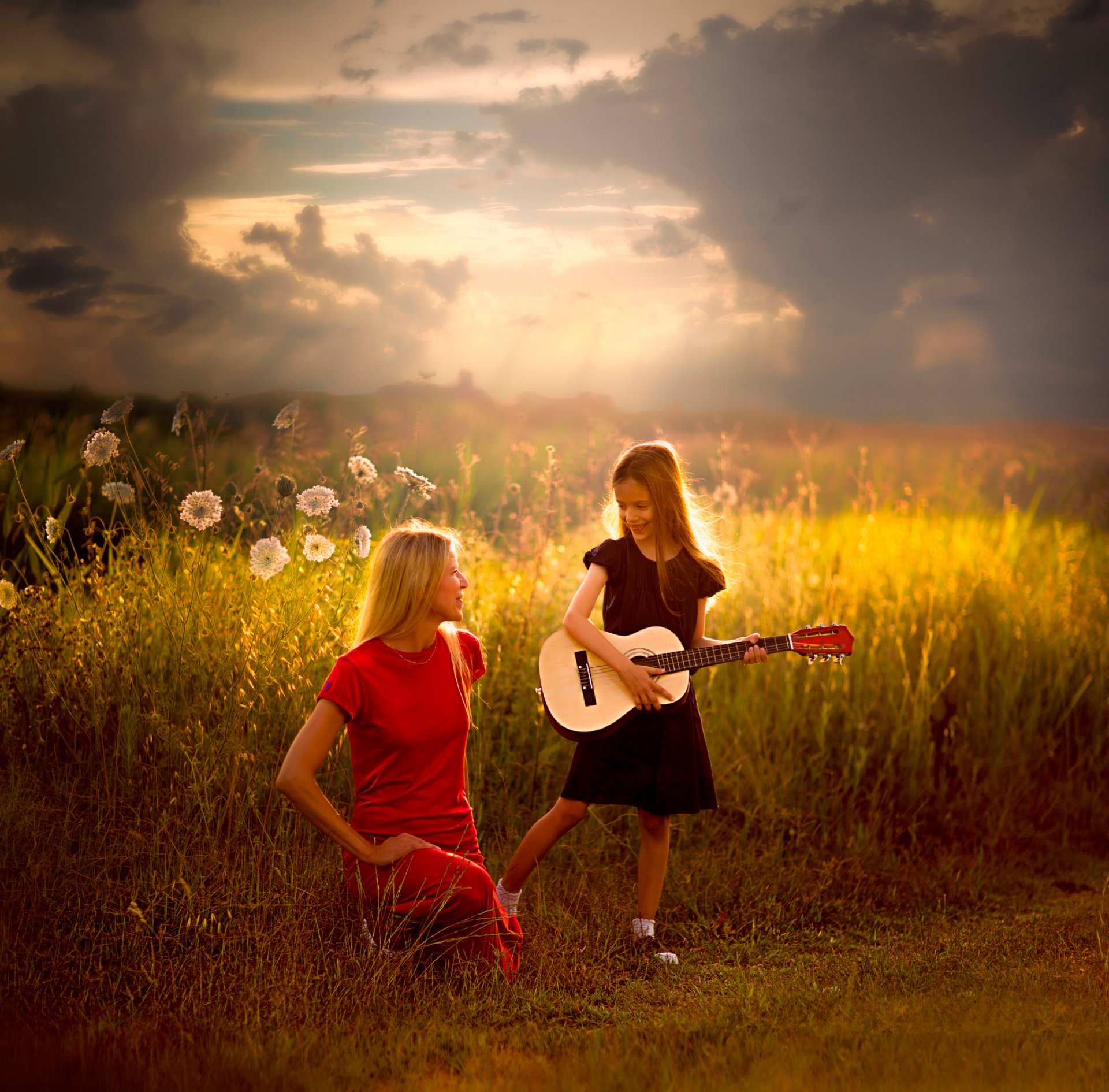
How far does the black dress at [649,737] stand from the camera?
4109 mm

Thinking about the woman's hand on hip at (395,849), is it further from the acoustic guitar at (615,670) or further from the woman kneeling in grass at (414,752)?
the acoustic guitar at (615,670)

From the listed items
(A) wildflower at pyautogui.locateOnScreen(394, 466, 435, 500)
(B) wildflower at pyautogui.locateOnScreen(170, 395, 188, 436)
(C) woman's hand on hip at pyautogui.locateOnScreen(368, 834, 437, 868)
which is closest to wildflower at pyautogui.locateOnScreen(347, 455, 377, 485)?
(A) wildflower at pyautogui.locateOnScreen(394, 466, 435, 500)

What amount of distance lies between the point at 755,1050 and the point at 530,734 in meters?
2.45

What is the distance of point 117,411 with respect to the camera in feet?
16.2

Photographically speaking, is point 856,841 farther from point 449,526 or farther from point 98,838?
point 98,838

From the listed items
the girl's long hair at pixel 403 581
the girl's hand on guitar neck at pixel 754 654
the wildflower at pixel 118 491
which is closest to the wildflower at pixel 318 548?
the wildflower at pixel 118 491

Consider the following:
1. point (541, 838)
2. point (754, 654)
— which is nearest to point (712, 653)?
point (754, 654)

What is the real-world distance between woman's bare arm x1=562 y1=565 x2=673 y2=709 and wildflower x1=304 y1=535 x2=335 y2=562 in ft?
3.72

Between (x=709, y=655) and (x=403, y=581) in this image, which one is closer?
(x=403, y=581)

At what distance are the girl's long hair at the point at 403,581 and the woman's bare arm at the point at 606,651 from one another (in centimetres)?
62

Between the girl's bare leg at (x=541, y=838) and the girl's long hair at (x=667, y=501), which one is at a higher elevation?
the girl's long hair at (x=667, y=501)

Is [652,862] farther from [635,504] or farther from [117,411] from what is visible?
[117,411]

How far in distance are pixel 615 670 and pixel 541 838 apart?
0.70 metres

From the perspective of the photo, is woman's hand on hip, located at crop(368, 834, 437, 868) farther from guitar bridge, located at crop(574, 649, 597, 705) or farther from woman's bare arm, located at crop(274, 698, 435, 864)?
guitar bridge, located at crop(574, 649, 597, 705)
